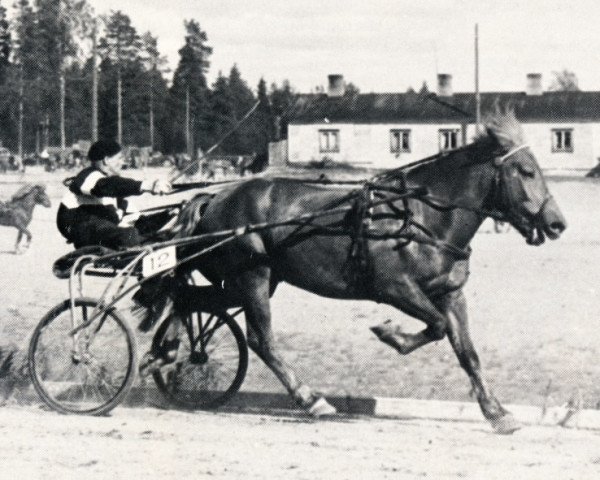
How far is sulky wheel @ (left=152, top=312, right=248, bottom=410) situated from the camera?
28.0 ft

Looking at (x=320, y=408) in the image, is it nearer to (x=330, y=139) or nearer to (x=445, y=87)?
(x=330, y=139)

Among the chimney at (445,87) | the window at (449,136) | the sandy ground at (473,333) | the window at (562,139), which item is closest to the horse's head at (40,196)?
the sandy ground at (473,333)

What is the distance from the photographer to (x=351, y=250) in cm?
786

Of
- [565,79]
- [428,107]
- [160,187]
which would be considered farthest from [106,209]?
[565,79]

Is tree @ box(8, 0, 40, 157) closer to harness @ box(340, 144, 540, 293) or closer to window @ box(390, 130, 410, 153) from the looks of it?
window @ box(390, 130, 410, 153)

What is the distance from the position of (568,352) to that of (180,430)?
441 centimetres

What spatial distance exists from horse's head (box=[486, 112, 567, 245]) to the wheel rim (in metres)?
2.72

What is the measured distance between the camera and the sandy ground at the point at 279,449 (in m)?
6.10

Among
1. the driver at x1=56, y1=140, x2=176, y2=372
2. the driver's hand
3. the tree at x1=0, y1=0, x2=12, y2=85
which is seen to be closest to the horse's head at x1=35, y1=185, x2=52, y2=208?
the driver at x1=56, y1=140, x2=176, y2=372

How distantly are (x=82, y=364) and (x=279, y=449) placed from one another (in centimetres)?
215

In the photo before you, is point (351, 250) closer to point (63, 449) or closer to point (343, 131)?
point (63, 449)

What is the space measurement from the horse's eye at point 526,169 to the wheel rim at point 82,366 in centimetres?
286

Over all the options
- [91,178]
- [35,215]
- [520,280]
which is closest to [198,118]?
[35,215]

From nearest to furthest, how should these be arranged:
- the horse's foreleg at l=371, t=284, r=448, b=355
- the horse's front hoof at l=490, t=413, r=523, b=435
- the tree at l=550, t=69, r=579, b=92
A: the horse's front hoof at l=490, t=413, r=523, b=435 < the horse's foreleg at l=371, t=284, r=448, b=355 < the tree at l=550, t=69, r=579, b=92
